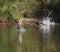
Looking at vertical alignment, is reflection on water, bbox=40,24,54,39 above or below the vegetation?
below

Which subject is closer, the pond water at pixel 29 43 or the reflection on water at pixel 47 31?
the pond water at pixel 29 43

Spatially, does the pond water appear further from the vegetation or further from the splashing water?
the vegetation

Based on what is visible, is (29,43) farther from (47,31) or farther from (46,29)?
(46,29)

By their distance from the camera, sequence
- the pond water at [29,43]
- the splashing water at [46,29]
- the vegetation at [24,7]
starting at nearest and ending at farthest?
the pond water at [29,43]
the splashing water at [46,29]
the vegetation at [24,7]

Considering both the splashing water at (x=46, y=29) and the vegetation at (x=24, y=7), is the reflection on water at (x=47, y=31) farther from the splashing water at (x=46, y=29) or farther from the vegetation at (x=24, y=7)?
A: the vegetation at (x=24, y=7)

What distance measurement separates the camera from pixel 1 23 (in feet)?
142

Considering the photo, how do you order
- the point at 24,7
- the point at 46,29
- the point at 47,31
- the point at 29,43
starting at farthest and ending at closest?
1. the point at 24,7
2. the point at 46,29
3. the point at 47,31
4. the point at 29,43

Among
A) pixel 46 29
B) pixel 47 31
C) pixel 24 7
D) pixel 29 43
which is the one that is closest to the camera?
pixel 29 43

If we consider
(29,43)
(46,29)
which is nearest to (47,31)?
(46,29)

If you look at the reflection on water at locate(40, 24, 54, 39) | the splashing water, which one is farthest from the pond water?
the splashing water

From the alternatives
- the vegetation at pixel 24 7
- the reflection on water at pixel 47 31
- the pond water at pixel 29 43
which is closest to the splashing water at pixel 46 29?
the reflection on water at pixel 47 31

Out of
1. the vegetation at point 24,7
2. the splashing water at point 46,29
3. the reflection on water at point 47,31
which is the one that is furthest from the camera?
the vegetation at point 24,7

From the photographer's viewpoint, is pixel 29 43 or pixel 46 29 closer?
pixel 29 43

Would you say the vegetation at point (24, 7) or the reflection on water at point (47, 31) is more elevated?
the vegetation at point (24, 7)
